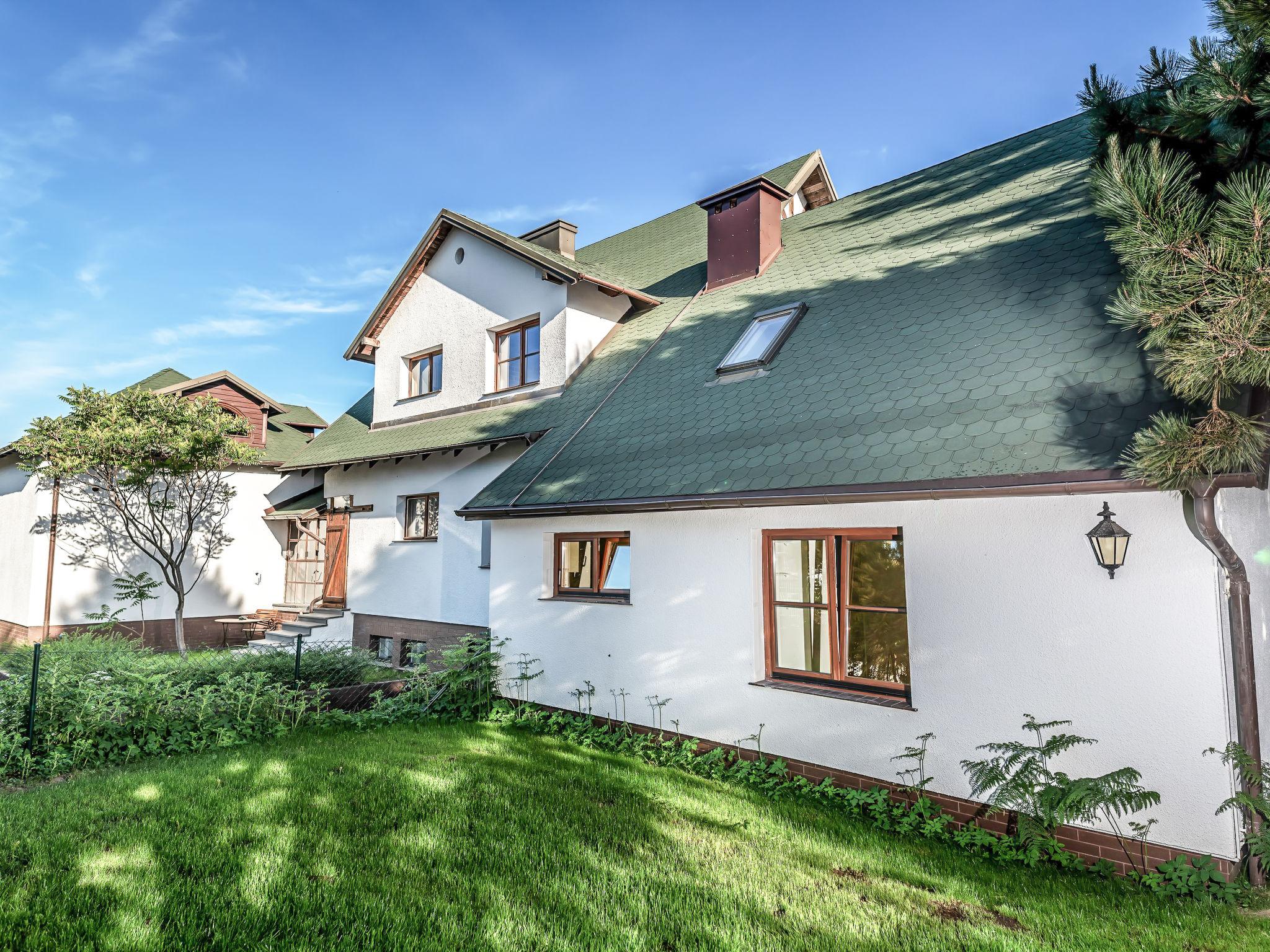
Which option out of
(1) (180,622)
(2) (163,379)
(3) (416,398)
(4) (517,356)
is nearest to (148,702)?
(4) (517,356)

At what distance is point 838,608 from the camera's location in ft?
22.2

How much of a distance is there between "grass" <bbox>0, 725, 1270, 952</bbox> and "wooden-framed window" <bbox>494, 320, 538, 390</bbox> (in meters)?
8.34

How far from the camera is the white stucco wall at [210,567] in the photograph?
1548 centimetres

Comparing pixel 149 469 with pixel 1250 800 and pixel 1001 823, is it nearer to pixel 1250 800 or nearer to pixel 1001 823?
pixel 1001 823

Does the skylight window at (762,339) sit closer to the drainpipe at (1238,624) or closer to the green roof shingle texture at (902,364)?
the green roof shingle texture at (902,364)

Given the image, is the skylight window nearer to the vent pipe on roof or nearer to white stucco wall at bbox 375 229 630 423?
white stucco wall at bbox 375 229 630 423

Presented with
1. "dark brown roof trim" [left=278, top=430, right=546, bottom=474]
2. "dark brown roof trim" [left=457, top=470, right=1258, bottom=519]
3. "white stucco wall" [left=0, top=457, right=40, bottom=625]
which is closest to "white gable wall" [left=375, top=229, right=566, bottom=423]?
"dark brown roof trim" [left=278, top=430, right=546, bottom=474]

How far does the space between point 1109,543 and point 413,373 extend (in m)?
13.9

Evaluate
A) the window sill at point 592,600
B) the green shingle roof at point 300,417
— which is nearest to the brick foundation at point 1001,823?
the window sill at point 592,600

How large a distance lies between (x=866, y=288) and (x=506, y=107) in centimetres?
779

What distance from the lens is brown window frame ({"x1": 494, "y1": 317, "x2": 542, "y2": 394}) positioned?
1310 cm

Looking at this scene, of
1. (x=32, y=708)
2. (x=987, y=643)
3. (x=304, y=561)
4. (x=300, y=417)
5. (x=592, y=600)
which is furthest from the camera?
(x=300, y=417)

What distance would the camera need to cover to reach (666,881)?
4.61 metres

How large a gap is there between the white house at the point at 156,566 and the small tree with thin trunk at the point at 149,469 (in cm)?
26
